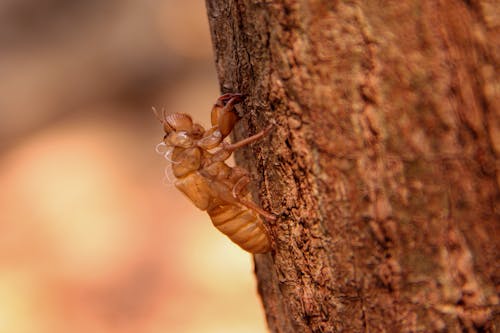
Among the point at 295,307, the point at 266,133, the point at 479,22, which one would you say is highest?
the point at 479,22

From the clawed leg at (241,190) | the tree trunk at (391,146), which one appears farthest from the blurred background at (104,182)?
the tree trunk at (391,146)

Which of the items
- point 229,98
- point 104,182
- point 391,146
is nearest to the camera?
point 391,146

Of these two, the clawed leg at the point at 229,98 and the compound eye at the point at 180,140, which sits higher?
the clawed leg at the point at 229,98

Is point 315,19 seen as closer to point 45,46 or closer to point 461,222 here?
point 461,222

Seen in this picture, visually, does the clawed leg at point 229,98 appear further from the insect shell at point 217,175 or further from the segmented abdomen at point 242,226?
the segmented abdomen at point 242,226

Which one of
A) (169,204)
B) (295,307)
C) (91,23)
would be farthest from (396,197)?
(91,23)

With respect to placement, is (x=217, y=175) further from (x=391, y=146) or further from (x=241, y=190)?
(x=391, y=146)

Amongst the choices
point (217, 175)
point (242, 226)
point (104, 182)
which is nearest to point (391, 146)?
point (242, 226)
